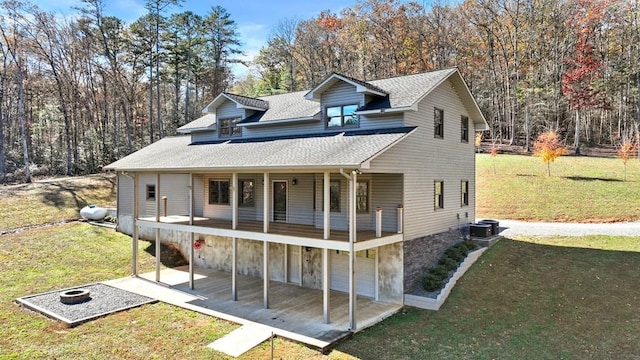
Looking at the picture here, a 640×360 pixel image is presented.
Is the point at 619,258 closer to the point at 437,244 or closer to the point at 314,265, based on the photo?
the point at 437,244

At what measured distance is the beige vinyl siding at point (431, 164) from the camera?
40.9 ft

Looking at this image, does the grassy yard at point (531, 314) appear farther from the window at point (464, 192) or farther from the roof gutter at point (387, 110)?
the roof gutter at point (387, 110)

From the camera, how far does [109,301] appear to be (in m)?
12.2

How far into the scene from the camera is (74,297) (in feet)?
39.2

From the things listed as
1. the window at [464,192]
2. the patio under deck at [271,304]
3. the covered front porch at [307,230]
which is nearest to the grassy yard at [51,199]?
the covered front porch at [307,230]

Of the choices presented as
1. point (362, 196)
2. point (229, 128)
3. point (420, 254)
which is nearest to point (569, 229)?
point (420, 254)

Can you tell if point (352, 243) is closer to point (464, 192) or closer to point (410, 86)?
point (410, 86)

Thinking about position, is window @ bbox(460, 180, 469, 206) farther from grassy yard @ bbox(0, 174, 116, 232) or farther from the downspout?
grassy yard @ bbox(0, 174, 116, 232)

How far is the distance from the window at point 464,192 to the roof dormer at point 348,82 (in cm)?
563

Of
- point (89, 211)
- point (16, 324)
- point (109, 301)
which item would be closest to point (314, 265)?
point (109, 301)

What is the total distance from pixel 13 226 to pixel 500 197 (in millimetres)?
27110

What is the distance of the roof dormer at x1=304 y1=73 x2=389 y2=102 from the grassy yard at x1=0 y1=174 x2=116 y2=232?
16404mm

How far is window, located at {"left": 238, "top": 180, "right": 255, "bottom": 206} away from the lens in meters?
16.3

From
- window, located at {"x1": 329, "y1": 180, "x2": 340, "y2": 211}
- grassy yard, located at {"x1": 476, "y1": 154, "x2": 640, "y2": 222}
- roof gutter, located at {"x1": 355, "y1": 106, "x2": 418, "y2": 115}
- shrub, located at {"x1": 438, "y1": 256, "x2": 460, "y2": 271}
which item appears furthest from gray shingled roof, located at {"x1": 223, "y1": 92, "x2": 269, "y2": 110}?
grassy yard, located at {"x1": 476, "y1": 154, "x2": 640, "y2": 222}
